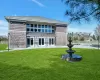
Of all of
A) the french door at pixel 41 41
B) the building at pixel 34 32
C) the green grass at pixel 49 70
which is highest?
the building at pixel 34 32

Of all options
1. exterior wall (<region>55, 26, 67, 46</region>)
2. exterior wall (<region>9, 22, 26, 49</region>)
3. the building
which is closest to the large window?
the building

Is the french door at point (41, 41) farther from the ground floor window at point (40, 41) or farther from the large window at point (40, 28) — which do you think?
the large window at point (40, 28)

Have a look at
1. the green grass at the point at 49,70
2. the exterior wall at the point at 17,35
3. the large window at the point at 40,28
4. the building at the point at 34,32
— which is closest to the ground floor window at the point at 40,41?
the building at the point at 34,32

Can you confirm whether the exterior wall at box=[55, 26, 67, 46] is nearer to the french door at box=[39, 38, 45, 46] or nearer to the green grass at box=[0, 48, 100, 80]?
the french door at box=[39, 38, 45, 46]

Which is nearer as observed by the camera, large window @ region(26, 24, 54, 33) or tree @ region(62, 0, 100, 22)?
tree @ region(62, 0, 100, 22)

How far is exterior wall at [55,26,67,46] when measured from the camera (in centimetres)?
3431

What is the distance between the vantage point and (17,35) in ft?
96.2

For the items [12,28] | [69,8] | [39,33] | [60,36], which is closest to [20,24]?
[12,28]

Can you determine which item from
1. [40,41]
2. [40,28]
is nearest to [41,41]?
[40,41]

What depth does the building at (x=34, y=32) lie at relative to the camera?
29172 millimetres

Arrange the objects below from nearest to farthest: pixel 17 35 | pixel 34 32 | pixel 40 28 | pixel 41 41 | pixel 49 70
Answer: pixel 49 70 < pixel 17 35 < pixel 34 32 < pixel 40 28 < pixel 41 41

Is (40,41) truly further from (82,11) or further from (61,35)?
(82,11)

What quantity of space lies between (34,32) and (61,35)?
650 centimetres

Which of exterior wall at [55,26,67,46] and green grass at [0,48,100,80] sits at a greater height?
exterior wall at [55,26,67,46]
